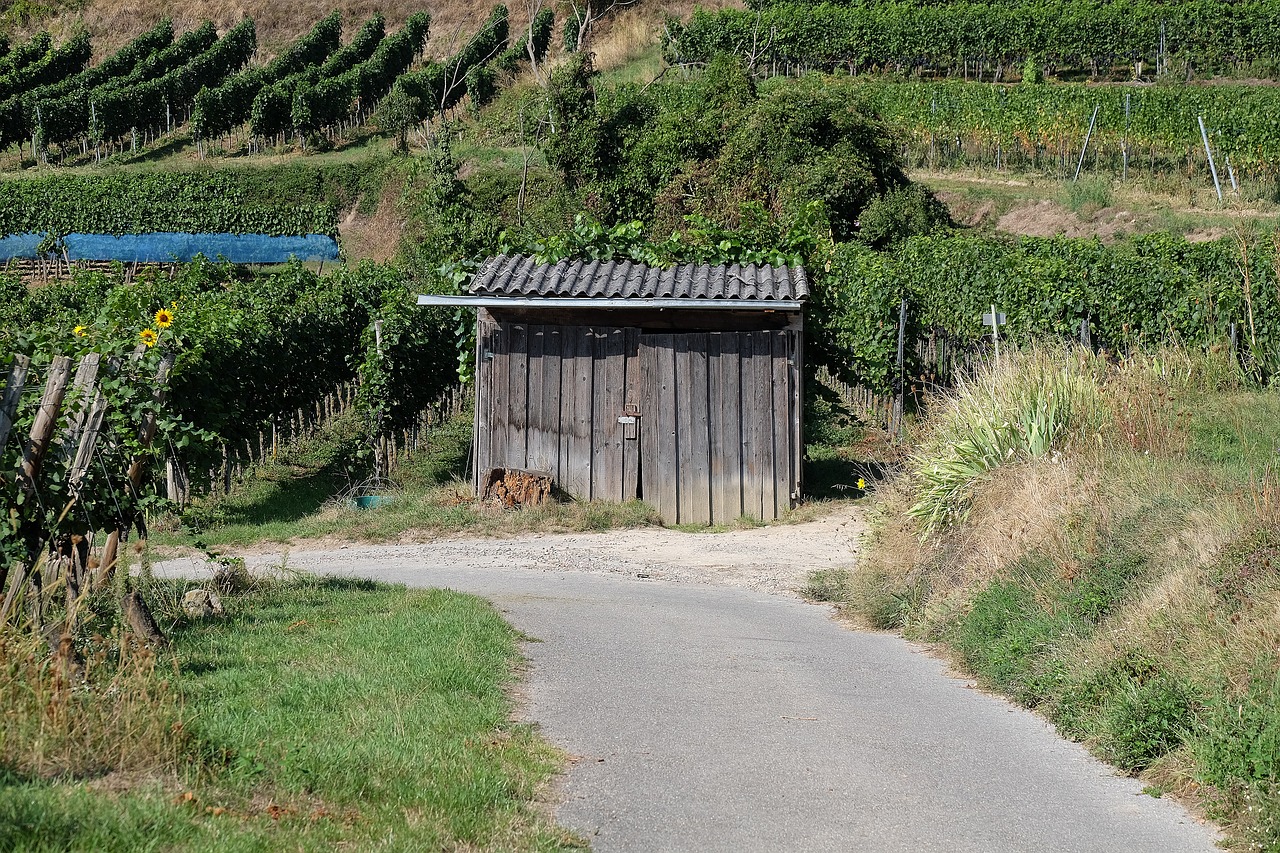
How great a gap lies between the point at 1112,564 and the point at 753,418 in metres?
8.09

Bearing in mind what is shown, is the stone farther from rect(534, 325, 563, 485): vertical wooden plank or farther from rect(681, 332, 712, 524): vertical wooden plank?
rect(681, 332, 712, 524): vertical wooden plank

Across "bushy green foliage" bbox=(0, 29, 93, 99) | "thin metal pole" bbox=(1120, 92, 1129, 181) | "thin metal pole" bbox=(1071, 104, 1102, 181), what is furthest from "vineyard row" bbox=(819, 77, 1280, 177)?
"bushy green foliage" bbox=(0, 29, 93, 99)

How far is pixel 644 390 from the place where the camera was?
16078mm

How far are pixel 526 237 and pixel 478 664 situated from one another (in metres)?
13.9

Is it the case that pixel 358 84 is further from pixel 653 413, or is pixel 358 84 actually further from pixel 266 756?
pixel 266 756

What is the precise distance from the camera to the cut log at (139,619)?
6.95m

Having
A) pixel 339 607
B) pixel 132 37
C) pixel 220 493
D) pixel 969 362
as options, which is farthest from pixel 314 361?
pixel 132 37

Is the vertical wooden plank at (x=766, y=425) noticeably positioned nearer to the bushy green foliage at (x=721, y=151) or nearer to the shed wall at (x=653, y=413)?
the shed wall at (x=653, y=413)

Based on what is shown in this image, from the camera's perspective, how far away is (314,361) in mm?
21031

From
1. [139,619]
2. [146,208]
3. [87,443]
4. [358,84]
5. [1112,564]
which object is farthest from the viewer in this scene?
[358,84]

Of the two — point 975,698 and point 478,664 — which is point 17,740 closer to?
point 478,664

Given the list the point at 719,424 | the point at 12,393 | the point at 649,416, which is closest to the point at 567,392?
the point at 649,416

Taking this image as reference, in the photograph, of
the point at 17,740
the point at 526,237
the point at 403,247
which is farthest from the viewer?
the point at 403,247

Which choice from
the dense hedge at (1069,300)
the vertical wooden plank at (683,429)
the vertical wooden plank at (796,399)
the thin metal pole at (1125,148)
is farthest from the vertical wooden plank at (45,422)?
the thin metal pole at (1125,148)
